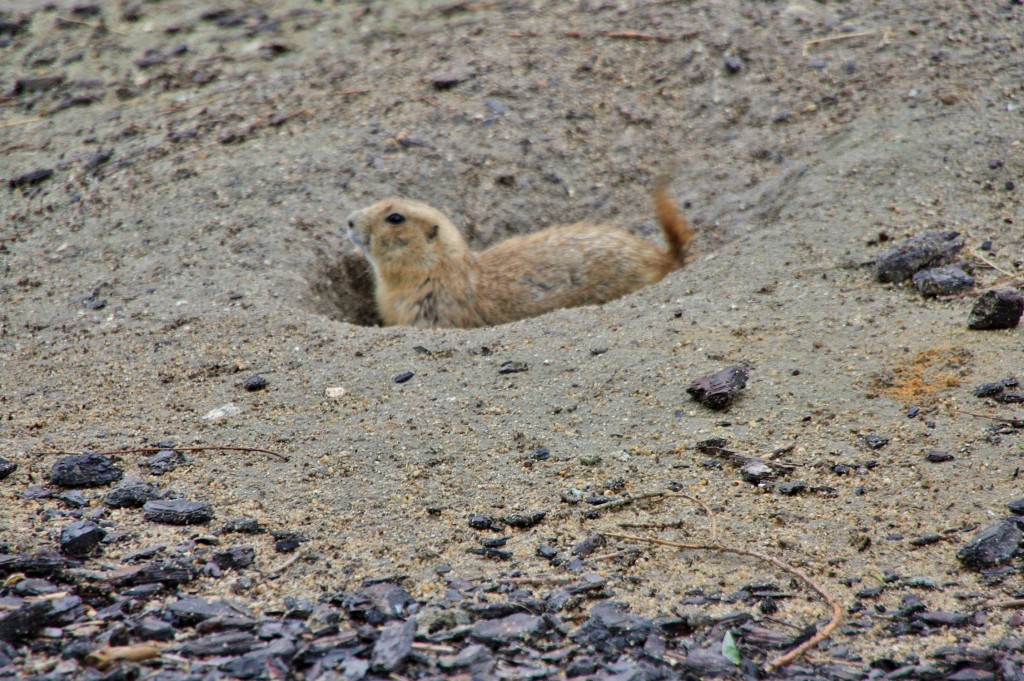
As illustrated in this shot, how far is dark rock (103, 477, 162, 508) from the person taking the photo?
3715 mm

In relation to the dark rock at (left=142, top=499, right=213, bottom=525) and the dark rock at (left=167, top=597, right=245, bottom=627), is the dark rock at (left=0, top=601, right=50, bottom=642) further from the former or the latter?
the dark rock at (left=142, top=499, right=213, bottom=525)

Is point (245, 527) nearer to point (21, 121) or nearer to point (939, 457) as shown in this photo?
point (939, 457)

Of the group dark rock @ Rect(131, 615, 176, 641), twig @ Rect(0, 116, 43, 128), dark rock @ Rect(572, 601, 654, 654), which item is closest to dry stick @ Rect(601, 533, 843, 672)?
dark rock @ Rect(572, 601, 654, 654)

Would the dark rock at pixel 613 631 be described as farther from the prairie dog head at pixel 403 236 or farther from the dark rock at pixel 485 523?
the prairie dog head at pixel 403 236

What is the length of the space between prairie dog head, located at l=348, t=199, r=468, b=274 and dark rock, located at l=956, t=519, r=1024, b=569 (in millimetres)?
4070

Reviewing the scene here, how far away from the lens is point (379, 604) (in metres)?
3.04

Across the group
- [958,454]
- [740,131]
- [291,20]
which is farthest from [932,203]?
[291,20]

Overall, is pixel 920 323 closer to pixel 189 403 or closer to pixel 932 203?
pixel 932 203

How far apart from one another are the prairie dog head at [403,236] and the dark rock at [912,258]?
2.73 meters

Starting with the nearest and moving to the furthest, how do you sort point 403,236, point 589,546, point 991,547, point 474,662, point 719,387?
1. point 474,662
2. point 991,547
3. point 589,546
4. point 719,387
5. point 403,236

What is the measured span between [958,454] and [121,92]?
259 inches

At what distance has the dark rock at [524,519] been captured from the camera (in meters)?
3.62

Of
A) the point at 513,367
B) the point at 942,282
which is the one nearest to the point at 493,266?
the point at 513,367

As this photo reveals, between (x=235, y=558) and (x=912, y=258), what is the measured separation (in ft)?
11.8
